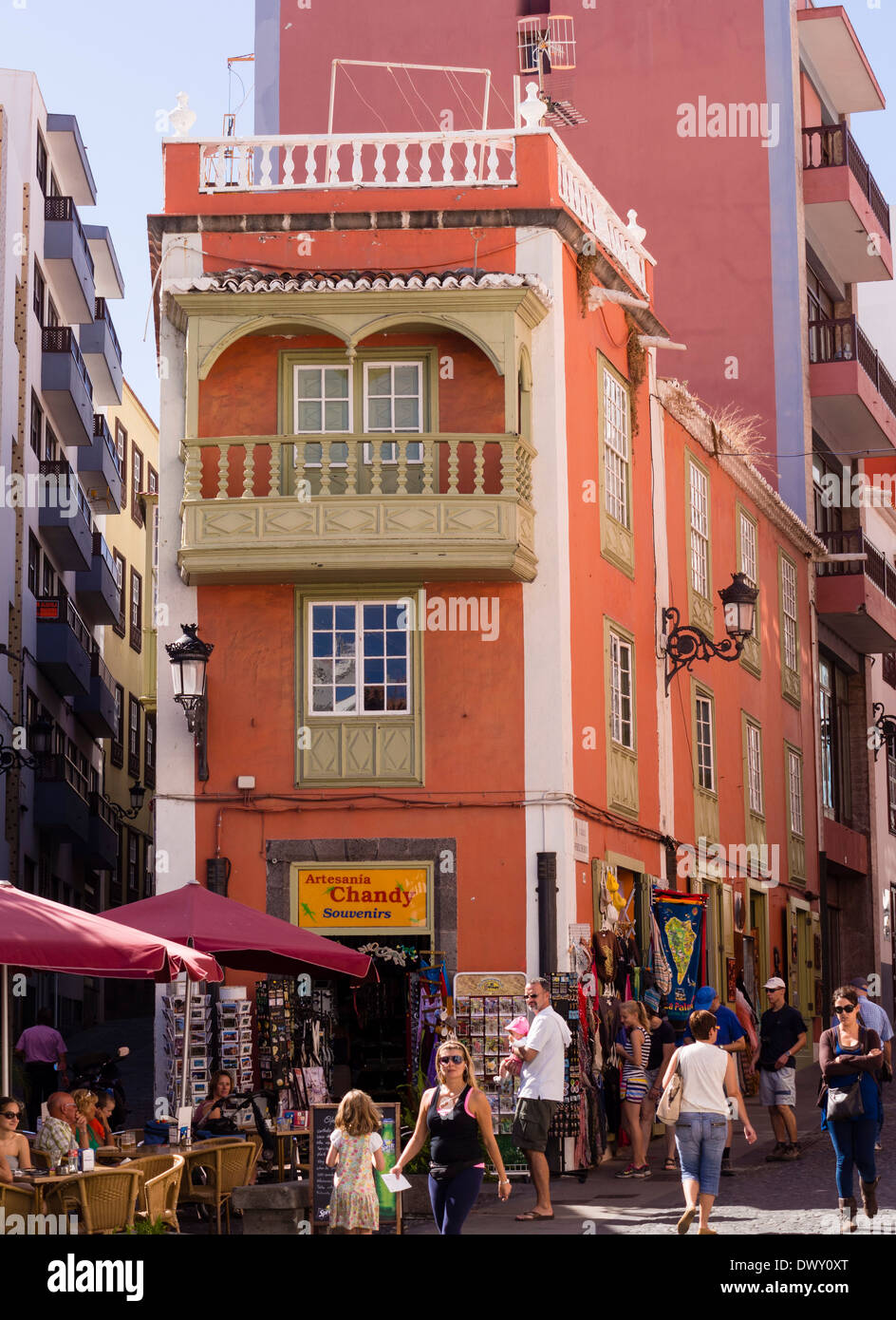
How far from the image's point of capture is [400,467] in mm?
22016

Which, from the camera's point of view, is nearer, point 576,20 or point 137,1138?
point 137,1138

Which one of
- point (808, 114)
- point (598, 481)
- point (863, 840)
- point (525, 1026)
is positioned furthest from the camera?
point (863, 840)

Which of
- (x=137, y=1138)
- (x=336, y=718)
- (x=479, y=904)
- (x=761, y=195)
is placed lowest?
(x=137, y=1138)

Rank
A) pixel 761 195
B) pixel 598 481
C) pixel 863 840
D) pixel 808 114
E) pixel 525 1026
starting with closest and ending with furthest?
pixel 525 1026 < pixel 598 481 < pixel 761 195 < pixel 808 114 < pixel 863 840

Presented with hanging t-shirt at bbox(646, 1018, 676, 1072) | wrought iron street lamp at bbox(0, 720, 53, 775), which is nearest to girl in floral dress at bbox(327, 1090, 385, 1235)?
hanging t-shirt at bbox(646, 1018, 676, 1072)

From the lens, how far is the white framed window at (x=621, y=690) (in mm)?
24297

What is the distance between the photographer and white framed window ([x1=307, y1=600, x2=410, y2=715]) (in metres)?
22.4

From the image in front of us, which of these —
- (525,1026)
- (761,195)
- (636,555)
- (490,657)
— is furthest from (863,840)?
(525,1026)

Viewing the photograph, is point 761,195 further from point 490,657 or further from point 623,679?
point 490,657

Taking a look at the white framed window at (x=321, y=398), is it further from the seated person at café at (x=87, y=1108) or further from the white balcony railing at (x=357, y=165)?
the seated person at café at (x=87, y=1108)

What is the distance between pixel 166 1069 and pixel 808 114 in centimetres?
2289

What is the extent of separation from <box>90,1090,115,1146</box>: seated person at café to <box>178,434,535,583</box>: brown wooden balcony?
5.96m

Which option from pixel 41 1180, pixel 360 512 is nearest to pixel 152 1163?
pixel 41 1180

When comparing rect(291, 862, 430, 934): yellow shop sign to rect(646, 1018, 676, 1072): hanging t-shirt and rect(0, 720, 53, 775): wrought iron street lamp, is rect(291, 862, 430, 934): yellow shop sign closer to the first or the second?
rect(646, 1018, 676, 1072): hanging t-shirt
